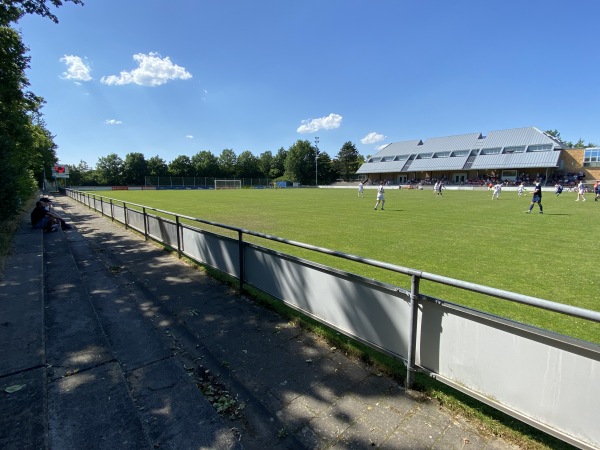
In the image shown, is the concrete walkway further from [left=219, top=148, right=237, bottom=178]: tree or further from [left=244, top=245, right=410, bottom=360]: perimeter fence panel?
[left=219, top=148, right=237, bottom=178]: tree

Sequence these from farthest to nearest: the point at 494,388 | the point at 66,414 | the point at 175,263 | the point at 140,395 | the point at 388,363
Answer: the point at 175,263
the point at 388,363
the point at 140,395
the point at 66,414
the point at 494,388

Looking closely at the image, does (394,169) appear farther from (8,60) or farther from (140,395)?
(140,395)

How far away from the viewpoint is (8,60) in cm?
1204

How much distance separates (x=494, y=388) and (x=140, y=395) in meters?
2.82

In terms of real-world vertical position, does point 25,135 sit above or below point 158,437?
above

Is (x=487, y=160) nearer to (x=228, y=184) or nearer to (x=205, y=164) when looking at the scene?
(x=228, y=184)

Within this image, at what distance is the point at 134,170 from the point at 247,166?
34890 mm

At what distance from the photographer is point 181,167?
298 feet

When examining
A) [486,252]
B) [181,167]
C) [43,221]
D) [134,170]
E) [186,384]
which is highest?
[181,167]

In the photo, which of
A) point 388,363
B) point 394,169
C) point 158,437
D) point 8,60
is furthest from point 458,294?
point 394,169

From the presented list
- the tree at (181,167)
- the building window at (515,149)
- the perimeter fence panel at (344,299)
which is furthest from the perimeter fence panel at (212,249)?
the tree at (181,167)

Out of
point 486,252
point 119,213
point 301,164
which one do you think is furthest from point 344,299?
point 301,164

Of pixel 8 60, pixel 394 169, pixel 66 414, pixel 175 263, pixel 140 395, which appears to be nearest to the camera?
pixel 66 414

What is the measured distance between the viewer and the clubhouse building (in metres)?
57.0
